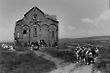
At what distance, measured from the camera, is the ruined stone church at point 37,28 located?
55.5m

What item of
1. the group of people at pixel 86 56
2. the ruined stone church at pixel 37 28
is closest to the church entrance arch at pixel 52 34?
the ruined stone church at pixel 37 28

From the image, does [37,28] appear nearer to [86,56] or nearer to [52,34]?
[52,34]

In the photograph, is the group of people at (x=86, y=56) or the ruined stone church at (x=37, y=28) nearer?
the group of people at (x=86, y=56)

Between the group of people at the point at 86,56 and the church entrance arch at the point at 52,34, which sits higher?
the church entrance arch at the point at 52,34

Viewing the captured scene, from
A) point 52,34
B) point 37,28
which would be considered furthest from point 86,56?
point 37,28

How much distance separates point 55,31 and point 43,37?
144 inches

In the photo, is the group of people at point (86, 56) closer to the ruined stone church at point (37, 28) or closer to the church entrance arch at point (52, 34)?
the church entrance arch at point (52, 34)

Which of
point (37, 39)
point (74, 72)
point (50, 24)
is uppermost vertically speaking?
point (50, 24)

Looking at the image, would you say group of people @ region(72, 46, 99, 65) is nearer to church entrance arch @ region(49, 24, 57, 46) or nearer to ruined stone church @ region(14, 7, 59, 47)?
church entrance arch @ region(49, 24, 57, 46)

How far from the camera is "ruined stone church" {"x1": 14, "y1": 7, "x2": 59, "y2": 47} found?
55469 mm

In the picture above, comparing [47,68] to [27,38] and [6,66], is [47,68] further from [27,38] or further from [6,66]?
[27,38]

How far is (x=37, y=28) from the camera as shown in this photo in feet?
183

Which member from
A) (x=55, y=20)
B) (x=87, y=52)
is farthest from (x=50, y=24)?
(x=87, y=52)

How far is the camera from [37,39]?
55500 millimetres
